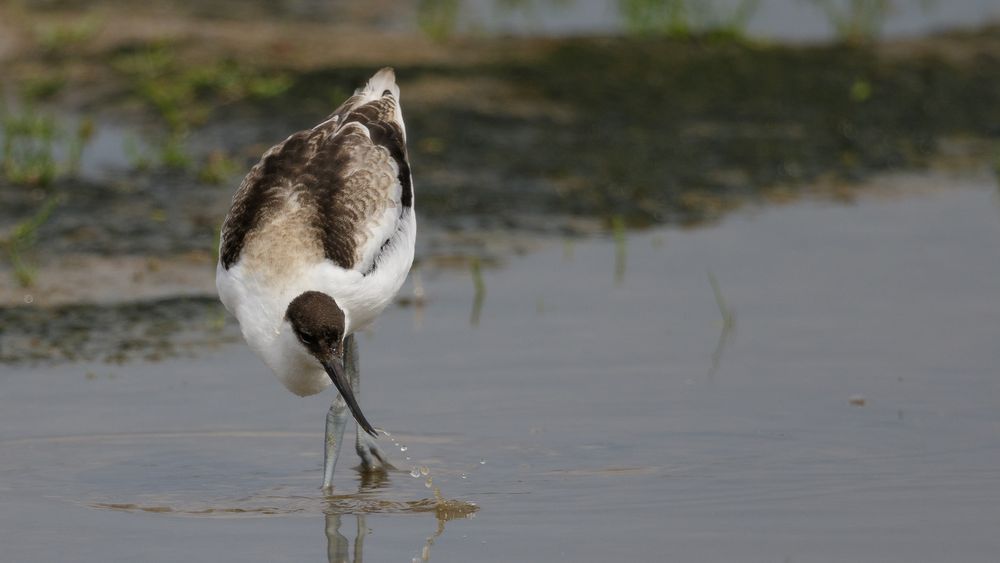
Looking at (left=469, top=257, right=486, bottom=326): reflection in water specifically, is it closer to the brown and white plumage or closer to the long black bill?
the brown and white plumage

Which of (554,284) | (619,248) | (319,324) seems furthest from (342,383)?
(619,248)

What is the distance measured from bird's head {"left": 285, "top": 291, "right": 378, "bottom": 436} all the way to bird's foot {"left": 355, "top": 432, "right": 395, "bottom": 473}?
2.26 feet

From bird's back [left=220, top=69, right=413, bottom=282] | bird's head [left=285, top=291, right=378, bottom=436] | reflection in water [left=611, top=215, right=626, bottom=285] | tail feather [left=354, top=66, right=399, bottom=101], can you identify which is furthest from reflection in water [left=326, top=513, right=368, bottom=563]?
reflection in water [left=611, top=215, right=626, bottom=285]

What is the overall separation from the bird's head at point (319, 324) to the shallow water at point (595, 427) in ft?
1.75

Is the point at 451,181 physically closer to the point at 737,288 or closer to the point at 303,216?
the point at 737,288

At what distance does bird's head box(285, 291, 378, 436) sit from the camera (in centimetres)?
548

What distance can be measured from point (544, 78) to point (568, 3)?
3.07 metres

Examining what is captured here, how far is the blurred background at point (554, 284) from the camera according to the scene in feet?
18.6

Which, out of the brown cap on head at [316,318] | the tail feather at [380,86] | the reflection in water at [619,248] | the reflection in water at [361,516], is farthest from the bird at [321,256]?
the reflection in water at [619,248]

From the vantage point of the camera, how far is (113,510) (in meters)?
5.71

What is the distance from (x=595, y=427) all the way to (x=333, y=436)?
1.01 metres

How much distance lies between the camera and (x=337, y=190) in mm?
6141

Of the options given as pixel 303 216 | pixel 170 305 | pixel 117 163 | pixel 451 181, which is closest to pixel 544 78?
pixel 451 181

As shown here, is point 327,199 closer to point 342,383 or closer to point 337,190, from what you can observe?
point 337,190
